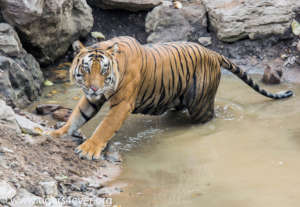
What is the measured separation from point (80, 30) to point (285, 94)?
3.24 meters

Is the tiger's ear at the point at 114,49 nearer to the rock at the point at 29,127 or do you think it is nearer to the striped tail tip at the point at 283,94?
the rock at the point at 29,127

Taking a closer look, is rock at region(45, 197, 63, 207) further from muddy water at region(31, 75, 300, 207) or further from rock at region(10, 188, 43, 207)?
muddy water at region(31, 75, 300, 207)

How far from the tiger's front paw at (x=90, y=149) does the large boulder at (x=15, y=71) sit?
54.0 inches

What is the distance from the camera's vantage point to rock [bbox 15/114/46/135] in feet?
14.6

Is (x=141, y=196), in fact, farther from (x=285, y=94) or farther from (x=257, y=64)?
(x=257, y=64)

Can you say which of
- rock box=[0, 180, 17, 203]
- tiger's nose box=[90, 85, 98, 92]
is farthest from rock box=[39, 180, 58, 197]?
tiger's nose box=[90, 85, 98, 92]

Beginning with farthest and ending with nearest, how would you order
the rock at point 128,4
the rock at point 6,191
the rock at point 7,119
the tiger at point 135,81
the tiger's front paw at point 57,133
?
the rock at point 128,4 < the tiger's front paw at point 57,133 < the tiger at point 135,81 < the rock at point 7,119 < the rock at point 6,191

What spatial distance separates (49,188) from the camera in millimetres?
3547

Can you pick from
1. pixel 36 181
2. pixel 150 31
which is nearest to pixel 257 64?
pixel 150 31

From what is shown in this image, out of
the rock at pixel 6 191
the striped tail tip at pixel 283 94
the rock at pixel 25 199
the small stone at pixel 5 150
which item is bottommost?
the striped tail tip at pixel 283 94

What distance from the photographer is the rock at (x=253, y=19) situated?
7594 mm

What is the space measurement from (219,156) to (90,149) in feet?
4.07

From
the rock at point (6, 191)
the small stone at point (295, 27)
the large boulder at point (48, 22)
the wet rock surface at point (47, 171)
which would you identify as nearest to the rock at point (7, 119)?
the wet rock surface at point (47, 171)

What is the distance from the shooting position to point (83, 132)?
5262 mm
